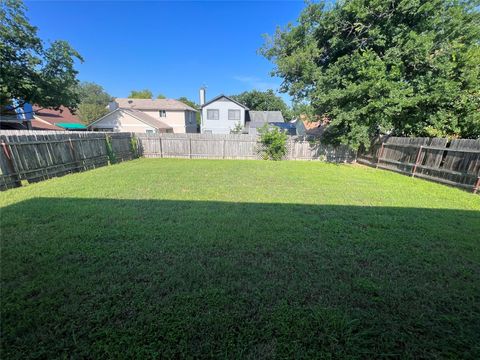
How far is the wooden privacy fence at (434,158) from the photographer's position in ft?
21.5

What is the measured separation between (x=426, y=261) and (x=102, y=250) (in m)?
4.48

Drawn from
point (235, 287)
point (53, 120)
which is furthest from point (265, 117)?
point (235, 287)

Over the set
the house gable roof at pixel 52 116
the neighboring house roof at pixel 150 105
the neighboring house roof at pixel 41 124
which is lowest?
the neighboring house roof at pixel 41 124

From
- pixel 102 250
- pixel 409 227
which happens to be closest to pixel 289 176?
pixel 409 227

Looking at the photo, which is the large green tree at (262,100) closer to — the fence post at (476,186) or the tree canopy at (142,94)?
the tree canopy at (142,94)

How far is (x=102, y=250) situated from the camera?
2930 millimetres

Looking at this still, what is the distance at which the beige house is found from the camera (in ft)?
71.5

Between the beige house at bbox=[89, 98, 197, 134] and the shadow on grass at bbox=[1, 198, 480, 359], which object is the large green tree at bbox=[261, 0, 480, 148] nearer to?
the shadow on grass at bbox=[1, 198, 480, 359]

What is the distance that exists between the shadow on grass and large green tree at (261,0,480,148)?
7052 millimetres

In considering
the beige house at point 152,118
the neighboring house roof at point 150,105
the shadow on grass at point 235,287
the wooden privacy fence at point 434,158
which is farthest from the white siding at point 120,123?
the wooden privacy fence at point 434,158

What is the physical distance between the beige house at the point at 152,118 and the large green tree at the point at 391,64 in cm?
1659

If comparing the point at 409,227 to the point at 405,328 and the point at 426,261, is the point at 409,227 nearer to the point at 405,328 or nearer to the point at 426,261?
the point at 426,261

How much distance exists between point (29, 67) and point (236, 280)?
2147cm

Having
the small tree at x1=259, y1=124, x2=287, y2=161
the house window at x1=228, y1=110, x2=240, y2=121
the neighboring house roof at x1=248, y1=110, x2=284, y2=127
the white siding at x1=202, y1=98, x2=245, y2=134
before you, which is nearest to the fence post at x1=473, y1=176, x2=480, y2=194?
the small tree at x1=259, y1=124, x2=287, y2=161
